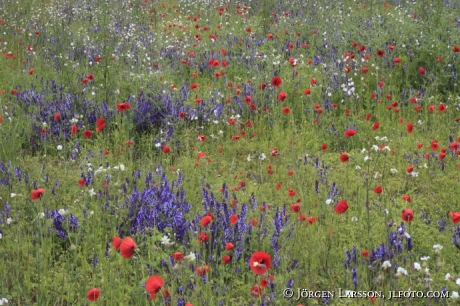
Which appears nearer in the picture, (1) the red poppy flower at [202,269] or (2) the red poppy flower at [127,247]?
(2) the red poppy flower at [127,247]

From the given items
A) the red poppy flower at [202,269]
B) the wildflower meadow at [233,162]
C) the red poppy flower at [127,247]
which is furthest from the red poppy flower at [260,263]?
the red poppy flower at [127,247]

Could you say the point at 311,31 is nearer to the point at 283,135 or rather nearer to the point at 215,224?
the point at 283,135

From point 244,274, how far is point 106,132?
2468mm

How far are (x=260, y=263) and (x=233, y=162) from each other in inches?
78.5

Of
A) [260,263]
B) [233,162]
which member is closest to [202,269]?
[260,263]

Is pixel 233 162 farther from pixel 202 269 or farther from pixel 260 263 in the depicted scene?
pixel 260 263

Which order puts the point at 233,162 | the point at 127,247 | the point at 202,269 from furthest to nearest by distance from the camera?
the point at 233,162 < the point at 202,269 < the point at 127,247

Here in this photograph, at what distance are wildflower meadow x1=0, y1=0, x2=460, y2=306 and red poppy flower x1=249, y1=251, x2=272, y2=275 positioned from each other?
2cm

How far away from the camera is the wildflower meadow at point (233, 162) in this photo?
7.89ft

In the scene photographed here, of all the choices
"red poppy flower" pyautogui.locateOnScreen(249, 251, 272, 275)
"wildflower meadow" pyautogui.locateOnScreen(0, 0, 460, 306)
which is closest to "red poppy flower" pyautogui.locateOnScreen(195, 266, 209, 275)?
"wildflower meadow" pyautogui.locateOnScreen(0, 0, 460, 306)

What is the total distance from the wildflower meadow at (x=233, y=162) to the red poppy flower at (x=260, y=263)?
2 centimetres

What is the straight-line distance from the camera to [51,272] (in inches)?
105

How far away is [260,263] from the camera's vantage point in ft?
5.60

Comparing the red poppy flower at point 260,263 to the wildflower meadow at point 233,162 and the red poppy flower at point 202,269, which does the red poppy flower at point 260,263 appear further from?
the red poppy flower at point 202,269
